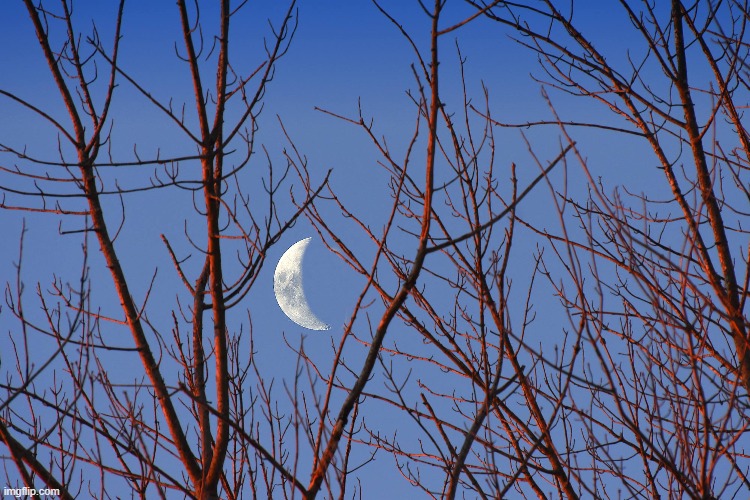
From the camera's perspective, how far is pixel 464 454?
175 cm

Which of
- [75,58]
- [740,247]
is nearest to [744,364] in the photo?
[740,247]

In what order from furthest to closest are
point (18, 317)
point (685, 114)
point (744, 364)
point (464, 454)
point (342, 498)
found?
1. point (685, 114)
2. point (18, 317)
3. point (744, 364)
4. point (342, 498)
5. point (464, 454)

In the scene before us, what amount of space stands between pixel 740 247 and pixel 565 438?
3.43 feet

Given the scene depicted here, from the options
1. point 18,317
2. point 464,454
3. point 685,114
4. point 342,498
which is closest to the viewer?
point 464,454

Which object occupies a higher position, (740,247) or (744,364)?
(740,247)

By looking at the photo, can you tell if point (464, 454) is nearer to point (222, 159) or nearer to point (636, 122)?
point (222, 159)

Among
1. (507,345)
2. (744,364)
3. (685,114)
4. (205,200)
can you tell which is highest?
(685,114)

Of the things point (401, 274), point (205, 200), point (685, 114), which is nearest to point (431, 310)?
point (401, 274)

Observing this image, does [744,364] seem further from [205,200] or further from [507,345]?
[205,200]

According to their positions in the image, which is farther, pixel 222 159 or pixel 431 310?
Result: pixel 431 310

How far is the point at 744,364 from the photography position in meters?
2.41

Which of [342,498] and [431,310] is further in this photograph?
[431,310]

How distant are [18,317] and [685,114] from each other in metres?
2.63

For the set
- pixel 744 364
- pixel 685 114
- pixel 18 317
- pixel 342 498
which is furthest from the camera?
pixel 685 114
